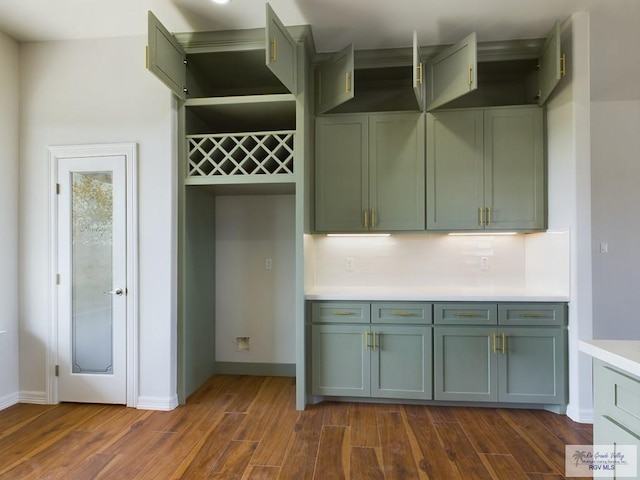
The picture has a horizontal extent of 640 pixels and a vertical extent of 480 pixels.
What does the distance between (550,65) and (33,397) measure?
4.96 metres

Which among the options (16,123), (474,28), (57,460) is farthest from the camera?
(16,123)

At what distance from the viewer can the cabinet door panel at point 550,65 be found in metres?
2.46

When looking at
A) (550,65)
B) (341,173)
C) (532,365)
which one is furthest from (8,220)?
(550,65)

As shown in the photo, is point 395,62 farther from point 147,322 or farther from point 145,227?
point 147,322

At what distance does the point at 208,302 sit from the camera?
128 inches

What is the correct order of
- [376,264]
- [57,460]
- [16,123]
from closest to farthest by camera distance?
[57,460], [16,123], [376,264]

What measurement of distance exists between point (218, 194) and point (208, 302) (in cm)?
107

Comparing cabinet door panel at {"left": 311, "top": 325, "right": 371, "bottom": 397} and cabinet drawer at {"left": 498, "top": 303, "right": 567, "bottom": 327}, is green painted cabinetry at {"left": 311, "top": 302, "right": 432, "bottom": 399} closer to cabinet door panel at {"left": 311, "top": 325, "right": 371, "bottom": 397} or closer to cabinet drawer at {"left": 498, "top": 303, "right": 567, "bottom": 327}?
cabinet door panel at {"left": 311, "top": 325, "right": 371, "bottom": 397}

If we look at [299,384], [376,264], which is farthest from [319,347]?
[376,264]

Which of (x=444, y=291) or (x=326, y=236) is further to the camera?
(x=326, y=236)

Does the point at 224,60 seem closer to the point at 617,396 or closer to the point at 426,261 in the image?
the point at 426,261

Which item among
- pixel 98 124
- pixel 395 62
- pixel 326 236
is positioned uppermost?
pixel 395 62

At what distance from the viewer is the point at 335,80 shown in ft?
9.18

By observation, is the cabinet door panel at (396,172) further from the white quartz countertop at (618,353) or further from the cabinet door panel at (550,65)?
the white quartz countertop at (618,353)
